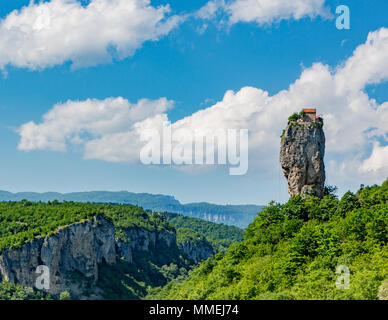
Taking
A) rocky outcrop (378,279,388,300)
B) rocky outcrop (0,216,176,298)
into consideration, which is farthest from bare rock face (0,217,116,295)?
rocky outcrop (378,279,388,300)

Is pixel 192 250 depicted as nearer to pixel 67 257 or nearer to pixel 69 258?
pixel 69 258

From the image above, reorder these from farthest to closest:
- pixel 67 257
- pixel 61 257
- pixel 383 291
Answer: pixel 67 257, pixel 61 257, pixel 383 291

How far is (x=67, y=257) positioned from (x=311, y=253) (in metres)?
71.8

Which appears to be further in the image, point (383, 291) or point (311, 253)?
point (311, 253)

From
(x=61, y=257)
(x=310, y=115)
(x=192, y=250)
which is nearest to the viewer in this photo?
(x=310, y=115)

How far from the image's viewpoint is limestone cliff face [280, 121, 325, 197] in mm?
55875

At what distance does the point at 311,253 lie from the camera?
3750 cm

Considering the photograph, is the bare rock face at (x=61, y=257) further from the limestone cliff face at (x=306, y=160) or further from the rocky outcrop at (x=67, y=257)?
the limestone cliff face at (x=306, y=160)

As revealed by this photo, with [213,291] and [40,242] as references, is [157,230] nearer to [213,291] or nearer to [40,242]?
[40,242]

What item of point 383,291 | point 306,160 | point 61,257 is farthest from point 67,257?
point 383,291

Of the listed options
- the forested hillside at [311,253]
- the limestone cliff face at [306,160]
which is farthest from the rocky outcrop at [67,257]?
the limestone cliff face at [306,160]

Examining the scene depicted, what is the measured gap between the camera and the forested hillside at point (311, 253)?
87.2 ft

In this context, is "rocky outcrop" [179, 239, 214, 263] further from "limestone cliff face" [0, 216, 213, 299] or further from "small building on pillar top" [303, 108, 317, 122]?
"small building on pillar top" [303, 108, 317, 122]
